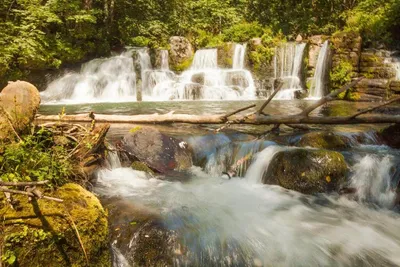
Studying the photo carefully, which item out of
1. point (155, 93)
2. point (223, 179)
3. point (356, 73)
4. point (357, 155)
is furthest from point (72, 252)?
point (356, 73)

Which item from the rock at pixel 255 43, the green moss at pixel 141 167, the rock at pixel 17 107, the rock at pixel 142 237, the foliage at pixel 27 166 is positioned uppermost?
the rock at pixel 255 43

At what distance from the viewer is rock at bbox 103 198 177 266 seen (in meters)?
3.21

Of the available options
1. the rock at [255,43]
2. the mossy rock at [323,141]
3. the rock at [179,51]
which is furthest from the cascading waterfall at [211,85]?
the mossy rock at [323,141]

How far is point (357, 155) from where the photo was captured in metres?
5.74

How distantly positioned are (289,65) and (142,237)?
16583 millimetres

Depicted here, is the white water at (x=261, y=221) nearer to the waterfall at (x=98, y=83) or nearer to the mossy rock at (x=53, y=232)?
the mossy rock at (x=53, y=232)

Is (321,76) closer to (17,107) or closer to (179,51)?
(179,51)

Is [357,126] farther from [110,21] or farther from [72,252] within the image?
[110,21]

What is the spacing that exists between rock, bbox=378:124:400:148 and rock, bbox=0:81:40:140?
6.80 meters

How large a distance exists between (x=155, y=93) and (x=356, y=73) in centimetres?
1084

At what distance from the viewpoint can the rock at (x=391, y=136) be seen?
658 centimetres

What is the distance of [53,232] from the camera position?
8.04 feet

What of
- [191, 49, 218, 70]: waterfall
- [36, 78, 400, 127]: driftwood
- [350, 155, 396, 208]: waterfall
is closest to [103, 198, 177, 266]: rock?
[36, 78, 400, 127]: driftwood

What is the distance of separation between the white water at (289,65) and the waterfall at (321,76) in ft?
2.63
